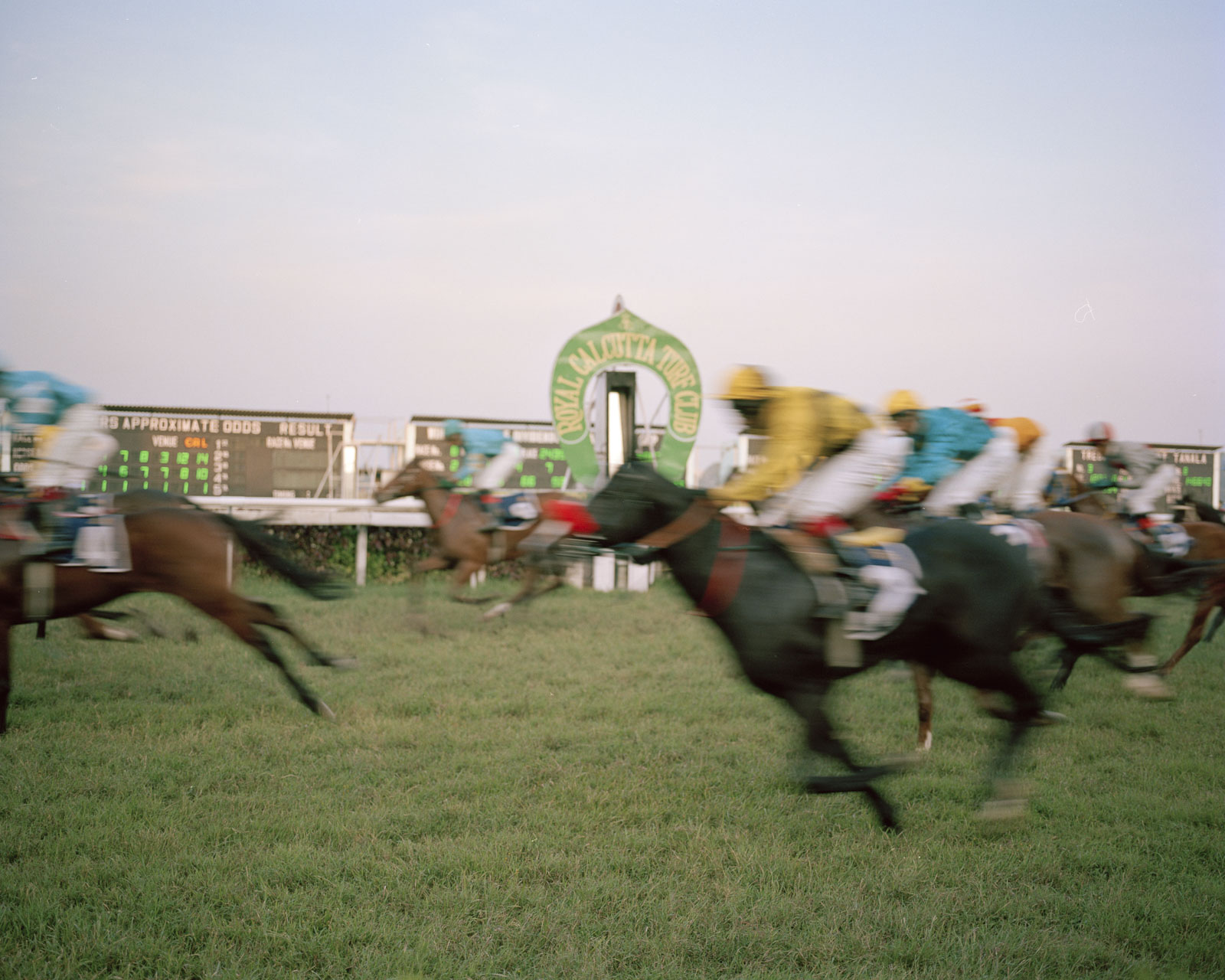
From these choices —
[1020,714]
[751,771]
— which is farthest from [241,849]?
[1020,714]

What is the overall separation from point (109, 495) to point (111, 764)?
157 cm

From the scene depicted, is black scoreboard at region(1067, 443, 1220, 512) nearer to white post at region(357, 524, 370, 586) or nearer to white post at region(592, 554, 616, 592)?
white post at region(592, 554, 616, 592)

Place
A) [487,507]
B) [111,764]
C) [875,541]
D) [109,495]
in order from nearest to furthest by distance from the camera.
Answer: [875,541]
[111,764]
[109,495]
[487,507]

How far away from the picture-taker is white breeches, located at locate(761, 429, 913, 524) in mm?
3807

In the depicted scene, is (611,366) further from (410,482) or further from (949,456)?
(949,456)

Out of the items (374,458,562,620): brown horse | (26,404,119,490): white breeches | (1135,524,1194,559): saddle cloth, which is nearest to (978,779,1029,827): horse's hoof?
(1135,524,1194,559): saddle cloth

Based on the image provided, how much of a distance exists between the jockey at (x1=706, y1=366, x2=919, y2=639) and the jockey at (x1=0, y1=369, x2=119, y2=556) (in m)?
3.92

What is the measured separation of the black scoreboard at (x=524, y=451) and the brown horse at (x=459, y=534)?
348 cm

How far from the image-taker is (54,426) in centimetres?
523

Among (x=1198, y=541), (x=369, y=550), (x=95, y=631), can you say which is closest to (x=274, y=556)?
(x=95, y=631)

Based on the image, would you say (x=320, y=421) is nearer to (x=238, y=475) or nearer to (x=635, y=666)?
(x=238, y=475)

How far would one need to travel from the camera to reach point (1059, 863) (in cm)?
387

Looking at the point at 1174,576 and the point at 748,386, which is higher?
the point at 748,386

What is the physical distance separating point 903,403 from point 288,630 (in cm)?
408
